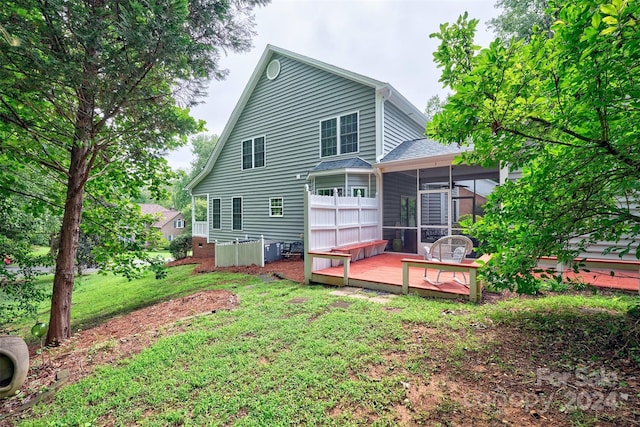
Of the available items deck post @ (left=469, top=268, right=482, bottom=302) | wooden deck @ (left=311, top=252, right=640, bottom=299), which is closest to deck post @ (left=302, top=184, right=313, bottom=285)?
wooden deck @ (left=311, top=252, right=640, bottom=299)

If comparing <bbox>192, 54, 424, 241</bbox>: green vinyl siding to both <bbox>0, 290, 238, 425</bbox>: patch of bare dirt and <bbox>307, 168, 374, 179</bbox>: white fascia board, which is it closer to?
<bbox>307, 168, 374, 179</bbox>: white fascia board

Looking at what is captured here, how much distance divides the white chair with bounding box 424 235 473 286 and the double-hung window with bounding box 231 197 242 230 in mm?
10779

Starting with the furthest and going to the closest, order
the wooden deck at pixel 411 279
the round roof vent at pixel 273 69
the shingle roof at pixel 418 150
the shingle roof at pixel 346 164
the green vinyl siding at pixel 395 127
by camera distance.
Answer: the round roof vent at pixel 273 69 → the green vinyl siding at pixel 395 127 → the shingle roof at pixel 346 164 → the shingle roof at pixel 418 150 → the wooden deck at pixel 411 279

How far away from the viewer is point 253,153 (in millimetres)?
13539

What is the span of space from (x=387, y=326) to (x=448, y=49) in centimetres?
345

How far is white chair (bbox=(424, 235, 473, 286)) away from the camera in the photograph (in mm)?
5227

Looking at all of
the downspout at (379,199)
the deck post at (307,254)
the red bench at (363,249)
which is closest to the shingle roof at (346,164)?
the downspout at (379,199)

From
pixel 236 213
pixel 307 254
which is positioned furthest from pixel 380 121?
pixel 236 213

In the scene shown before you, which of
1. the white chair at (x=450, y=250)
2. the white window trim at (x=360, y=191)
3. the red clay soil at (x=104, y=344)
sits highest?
the white window trim at (x=360, y=191)

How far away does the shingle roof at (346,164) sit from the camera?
9366mm

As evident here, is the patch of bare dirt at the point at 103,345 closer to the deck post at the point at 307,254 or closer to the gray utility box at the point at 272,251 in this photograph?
the deck post at the point at 307,254

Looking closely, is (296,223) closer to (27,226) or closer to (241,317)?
(241,317)

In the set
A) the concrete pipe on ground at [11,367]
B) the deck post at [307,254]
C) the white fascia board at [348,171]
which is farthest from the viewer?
the white fascia board at [348,171]

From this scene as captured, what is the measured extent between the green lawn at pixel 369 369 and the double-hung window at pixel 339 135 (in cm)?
730
